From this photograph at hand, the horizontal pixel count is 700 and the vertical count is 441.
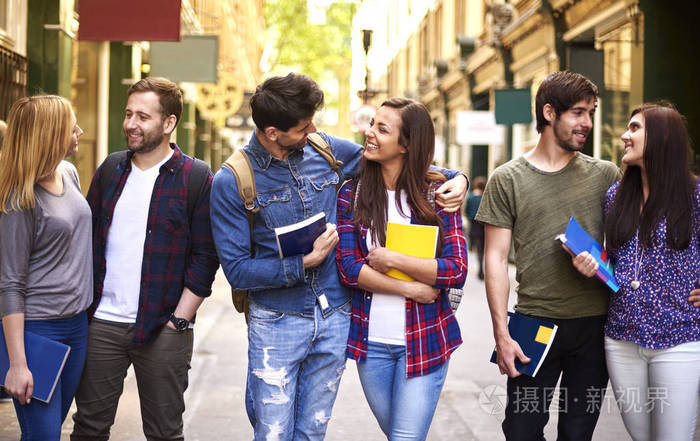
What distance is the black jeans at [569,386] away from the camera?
3764 millimetres

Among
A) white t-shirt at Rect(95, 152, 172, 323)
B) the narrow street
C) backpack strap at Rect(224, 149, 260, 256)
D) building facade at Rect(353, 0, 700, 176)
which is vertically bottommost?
the narrow street

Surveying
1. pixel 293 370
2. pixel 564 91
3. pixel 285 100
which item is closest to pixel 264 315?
pixel 293 370

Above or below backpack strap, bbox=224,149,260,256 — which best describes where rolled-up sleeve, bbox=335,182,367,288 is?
below

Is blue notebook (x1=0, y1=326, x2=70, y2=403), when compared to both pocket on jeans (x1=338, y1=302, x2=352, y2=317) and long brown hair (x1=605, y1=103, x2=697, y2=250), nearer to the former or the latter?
pocket on jeans (x1=338, y1=302, x2=352, y2=317)

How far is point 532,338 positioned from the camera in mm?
3734

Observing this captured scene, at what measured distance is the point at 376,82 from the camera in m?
51.6

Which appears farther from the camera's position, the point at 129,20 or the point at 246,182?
the point at 129,20

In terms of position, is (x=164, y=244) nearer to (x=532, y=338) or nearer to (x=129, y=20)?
(x=532, y=338)

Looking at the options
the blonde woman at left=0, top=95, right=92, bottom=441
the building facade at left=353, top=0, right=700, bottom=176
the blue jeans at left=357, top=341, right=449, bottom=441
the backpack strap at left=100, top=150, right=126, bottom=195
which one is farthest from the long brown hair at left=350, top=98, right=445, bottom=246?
the building facade at left=353, top=0, right=700, bottom=176

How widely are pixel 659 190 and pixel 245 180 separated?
1814mm

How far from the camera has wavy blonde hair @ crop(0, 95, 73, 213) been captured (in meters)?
3.40

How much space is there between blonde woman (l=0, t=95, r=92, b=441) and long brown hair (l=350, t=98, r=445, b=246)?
1.24m

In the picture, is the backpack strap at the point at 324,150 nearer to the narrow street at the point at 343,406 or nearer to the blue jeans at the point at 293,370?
the blue jeans at the point at 293,370

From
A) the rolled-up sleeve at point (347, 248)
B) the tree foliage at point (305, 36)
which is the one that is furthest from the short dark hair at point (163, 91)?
the tree foliage at point (305, 36)
